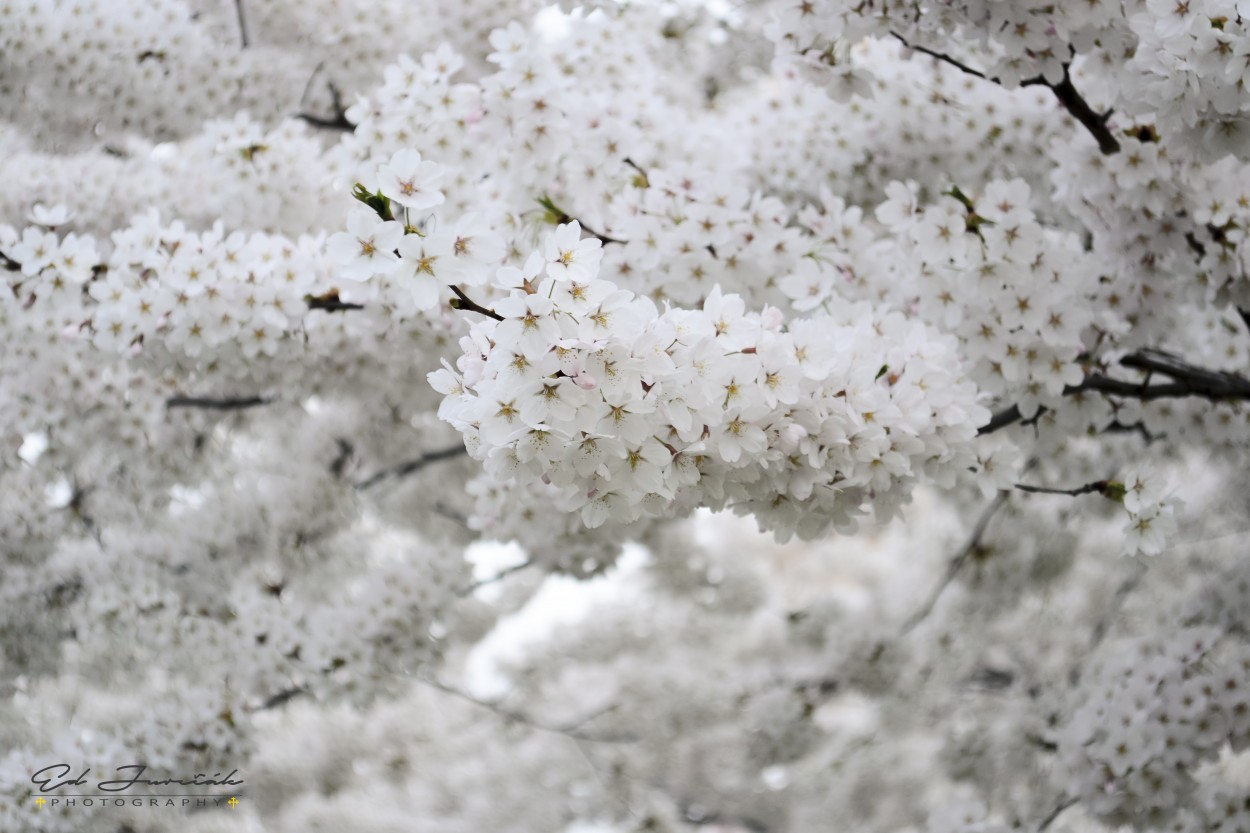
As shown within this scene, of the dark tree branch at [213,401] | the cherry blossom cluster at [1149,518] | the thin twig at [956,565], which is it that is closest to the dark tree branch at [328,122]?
the dark tree branch at [213,401]

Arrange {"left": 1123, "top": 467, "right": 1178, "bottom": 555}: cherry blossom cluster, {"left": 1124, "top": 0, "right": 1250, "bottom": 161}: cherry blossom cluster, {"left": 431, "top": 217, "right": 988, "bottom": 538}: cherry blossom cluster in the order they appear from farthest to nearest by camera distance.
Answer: {"left": 1123, "top": 467, "right": 1178, "bottom": 555}: cherry blossom cluster, {"left": 1124, "top": 0, "right": 1250, "bottom": 161}: cherry blossom cluster, {"left": 431, "top": 217, "right": 988, "bottom": 538}: cherry blossom cluster

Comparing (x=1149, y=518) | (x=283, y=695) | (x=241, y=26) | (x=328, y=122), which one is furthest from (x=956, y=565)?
(x=241, y=26)

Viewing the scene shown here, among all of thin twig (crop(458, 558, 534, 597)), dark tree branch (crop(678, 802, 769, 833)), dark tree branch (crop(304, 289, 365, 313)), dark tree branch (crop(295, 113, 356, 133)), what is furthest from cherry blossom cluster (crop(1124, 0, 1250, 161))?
dark tree branch (crop(678, 802, 769, 833))

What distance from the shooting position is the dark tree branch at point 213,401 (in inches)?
179

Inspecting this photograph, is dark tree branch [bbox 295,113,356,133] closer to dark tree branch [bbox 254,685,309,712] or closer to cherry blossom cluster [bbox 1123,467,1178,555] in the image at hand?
dark tree branch [bbox 254,685,309,712]

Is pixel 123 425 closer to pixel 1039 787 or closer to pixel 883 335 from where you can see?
pixel 883 335

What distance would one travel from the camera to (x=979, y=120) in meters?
4.51

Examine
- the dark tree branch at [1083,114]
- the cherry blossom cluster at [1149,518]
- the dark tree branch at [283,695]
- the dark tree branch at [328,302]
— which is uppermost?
the dark tree branch at [1083,114]

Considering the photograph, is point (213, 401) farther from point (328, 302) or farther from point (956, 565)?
point (956, 565)

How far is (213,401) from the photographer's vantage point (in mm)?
4613

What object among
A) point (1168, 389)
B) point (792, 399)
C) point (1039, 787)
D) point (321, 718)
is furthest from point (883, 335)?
point (321, 718)

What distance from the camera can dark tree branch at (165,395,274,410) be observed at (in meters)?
4.55

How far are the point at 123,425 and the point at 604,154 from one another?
8.06ft

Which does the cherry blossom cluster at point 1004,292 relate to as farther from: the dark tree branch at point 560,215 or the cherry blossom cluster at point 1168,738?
the cherry blossom cluster at point 1168,738
